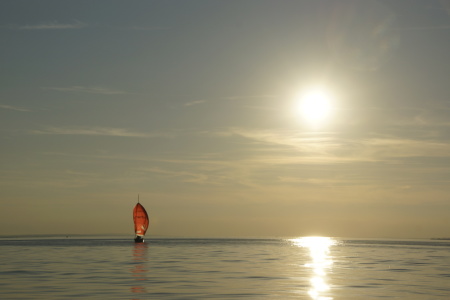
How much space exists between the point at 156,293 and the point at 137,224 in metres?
129

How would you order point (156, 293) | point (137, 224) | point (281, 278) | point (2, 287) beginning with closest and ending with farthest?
1. point (156, 293)
2. point (2, 287)
3. point (281, 278)
4. point (137, 224)

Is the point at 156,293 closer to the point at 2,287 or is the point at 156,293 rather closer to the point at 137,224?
the point at 2,287

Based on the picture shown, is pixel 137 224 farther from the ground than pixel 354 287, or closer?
farther from the ground

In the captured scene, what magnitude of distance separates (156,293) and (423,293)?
18161mm

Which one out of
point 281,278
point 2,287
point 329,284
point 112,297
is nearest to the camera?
point 112,297

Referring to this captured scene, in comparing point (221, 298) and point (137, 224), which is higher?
point (137, 224)

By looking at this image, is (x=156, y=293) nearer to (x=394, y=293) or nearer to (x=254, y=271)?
(x=394, y=293)

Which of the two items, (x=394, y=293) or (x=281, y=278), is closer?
(x=394, y=293)

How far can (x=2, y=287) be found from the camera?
1645 inches

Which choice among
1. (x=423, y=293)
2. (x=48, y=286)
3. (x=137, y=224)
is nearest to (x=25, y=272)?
(x=48, y=286)

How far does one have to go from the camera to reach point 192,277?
172 feet

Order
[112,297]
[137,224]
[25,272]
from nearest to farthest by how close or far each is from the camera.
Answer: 1. [112,297]
2. [25,272]
3. [137,224]

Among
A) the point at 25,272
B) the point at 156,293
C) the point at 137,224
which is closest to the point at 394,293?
the point at 156,293

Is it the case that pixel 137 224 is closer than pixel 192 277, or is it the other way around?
pixel 192 277
